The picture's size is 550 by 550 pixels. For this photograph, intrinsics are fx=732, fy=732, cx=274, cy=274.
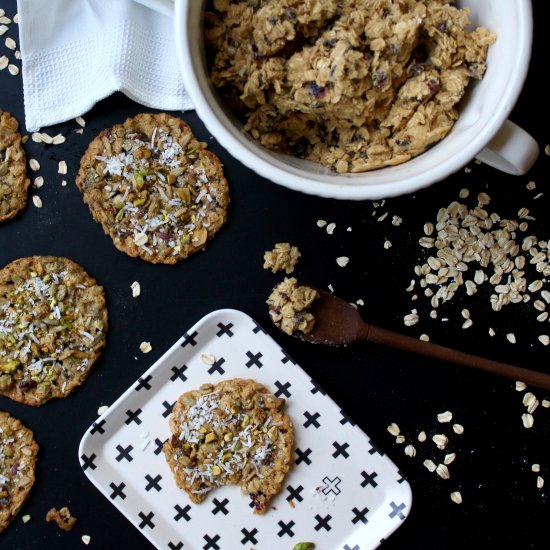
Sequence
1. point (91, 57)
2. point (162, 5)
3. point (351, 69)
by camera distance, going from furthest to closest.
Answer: point (91, 57) < point (162, 5) < point (351, 69)

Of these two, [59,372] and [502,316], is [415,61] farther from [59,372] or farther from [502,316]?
[59,372]

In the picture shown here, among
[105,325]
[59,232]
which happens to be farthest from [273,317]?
[59,232]

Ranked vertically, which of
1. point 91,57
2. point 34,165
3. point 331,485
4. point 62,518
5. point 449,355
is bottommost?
point 62,518

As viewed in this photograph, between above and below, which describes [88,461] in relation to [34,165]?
below

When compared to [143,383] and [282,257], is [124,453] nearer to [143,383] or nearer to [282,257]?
[143,383]

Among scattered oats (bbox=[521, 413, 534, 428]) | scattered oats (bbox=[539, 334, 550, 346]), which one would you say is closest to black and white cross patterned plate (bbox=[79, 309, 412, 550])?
scattered oats (bbox=[521, 413, 534, 428])

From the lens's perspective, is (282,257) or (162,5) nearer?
(162,5)

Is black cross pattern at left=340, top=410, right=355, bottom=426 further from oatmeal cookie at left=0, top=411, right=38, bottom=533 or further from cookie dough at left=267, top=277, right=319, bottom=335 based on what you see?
oatmeal cookie at left=0, top=411, right=38, bottom=533

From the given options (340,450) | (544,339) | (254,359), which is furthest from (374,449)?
(544,339)

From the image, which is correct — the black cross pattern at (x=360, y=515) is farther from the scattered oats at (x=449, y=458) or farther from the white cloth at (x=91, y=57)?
the white cloth at (x=91, y=57)
